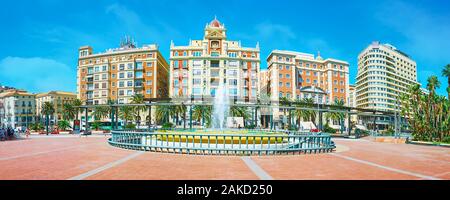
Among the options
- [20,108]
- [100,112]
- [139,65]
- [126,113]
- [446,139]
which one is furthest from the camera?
[20,108]

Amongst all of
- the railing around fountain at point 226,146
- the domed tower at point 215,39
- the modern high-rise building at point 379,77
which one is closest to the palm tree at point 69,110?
the domed tower at point 215,39

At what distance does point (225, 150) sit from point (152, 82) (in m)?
70.1

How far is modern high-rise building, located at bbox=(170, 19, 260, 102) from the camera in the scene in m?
72.6

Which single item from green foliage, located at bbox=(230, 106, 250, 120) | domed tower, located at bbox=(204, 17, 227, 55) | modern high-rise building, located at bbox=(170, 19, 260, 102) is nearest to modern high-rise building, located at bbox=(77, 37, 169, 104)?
modern high-rise building, located at bbox=(170, 19, 260, 102)

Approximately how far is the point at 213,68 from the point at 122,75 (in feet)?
87.1

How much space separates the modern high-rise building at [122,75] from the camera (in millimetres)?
80562

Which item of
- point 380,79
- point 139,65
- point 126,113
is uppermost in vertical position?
point 139,65

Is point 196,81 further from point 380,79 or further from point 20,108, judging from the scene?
point 20,108

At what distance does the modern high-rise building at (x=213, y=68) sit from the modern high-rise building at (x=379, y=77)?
5351 centimetres

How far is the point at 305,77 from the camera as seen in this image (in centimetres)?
8581

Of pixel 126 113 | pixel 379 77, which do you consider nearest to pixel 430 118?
pixel 126 113

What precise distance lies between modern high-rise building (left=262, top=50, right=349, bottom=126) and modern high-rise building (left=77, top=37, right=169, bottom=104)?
32951 mm

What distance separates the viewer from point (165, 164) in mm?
10891

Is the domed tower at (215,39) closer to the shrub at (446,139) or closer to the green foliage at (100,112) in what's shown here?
the green foliage at (100,112)
